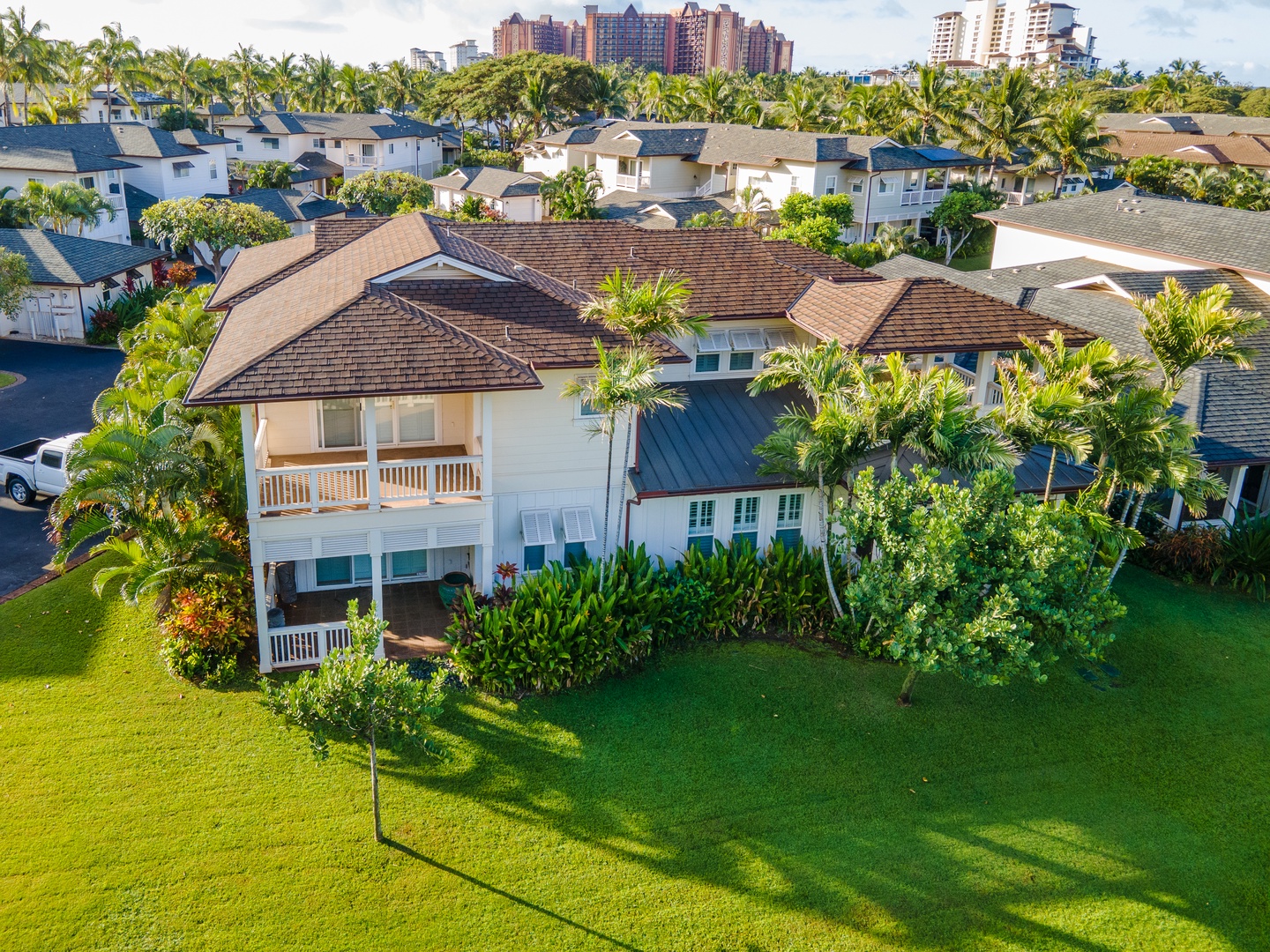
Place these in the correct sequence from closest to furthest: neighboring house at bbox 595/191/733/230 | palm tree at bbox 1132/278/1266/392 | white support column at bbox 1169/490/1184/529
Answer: palm tree at bbox 1132/278/1266/392 → white support column at bbox 1169/490/1184/529 → neighboring house at bbox 595/191/733/230

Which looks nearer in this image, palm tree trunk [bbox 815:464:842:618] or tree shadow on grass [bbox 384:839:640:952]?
tree shadow on grass [bbox 384:839:640:952]

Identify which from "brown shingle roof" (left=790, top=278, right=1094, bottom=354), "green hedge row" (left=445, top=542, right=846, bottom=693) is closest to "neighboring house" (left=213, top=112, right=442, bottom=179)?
"brown shingle roof" (left=790, top=278, right=1094, bottom=354)

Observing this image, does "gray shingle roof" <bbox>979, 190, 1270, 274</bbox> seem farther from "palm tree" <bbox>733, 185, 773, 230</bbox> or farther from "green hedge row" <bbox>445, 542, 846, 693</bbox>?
"green hedge row" <bbox>445, 542, 846, 693</bbox>

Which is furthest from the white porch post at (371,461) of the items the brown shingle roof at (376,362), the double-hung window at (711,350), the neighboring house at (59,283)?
the neighboring house at (59,283)

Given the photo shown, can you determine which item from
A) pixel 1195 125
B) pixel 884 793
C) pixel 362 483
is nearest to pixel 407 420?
pixel 362 483

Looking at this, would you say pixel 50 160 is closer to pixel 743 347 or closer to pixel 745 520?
pixel 743 347

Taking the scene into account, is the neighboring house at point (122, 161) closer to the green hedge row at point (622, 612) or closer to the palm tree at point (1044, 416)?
the green hedge row at point (622, 612)

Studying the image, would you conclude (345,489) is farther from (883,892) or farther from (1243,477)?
(1243,477)
